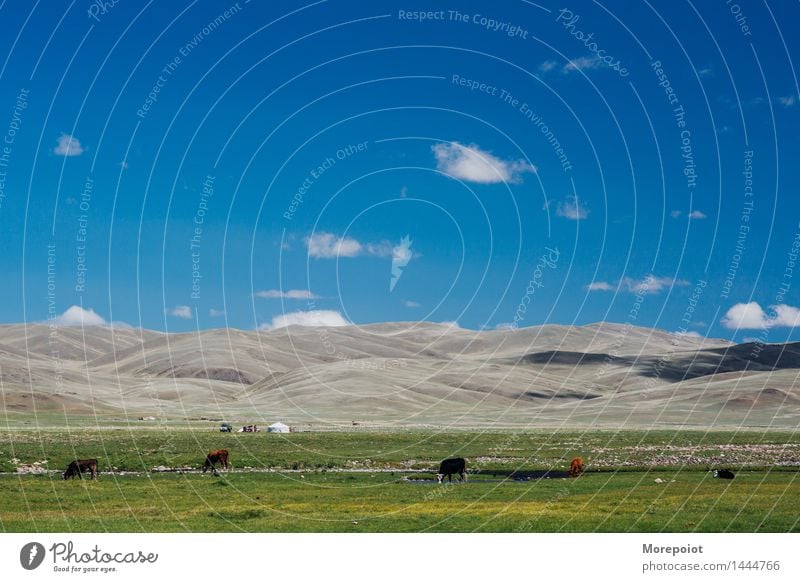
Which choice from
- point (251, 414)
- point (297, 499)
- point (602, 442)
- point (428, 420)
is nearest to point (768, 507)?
point (297, 499)

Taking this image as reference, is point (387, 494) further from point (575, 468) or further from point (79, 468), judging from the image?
point (79, 468)

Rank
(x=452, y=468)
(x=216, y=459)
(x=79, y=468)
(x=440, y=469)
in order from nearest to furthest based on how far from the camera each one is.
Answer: (x=79, y=468) < (x=452, y=468) < (x=440, y=469) < (x=216, y=459)

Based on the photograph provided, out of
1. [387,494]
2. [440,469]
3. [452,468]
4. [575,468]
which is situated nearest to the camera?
[387,494]

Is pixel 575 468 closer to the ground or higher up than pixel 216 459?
closer to the ground

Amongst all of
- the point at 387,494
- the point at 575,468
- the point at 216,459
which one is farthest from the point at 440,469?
the point at 216,459

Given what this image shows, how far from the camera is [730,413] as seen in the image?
160 metres

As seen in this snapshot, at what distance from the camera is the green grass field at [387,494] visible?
96.6 ft
